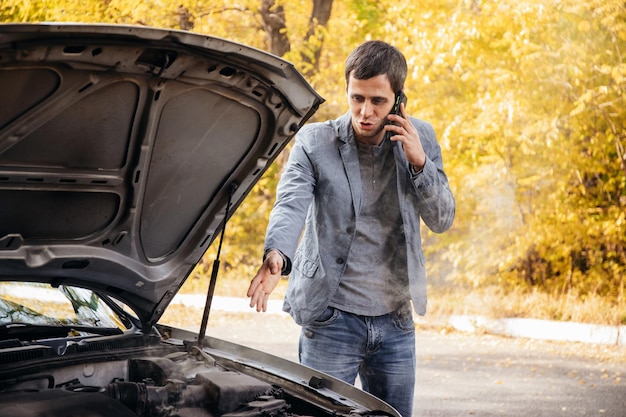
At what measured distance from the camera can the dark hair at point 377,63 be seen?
3.51 m

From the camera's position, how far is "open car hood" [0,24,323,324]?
2529mm

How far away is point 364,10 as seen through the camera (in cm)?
1343

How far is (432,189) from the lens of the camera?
11.7ft

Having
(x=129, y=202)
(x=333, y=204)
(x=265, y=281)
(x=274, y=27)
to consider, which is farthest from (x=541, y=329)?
(x=129, y=202)

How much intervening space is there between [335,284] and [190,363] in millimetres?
725

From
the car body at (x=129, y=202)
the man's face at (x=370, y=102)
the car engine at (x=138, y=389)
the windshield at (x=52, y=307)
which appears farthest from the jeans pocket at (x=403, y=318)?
the windshield at (x=52, y=307)

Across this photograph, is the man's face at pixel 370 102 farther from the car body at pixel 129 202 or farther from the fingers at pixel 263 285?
the fingers at pixel 263 285

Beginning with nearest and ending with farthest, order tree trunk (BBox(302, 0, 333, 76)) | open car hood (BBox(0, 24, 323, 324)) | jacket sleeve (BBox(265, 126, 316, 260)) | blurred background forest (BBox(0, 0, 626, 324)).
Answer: open car hood (BBox(0, 24, 323, 324)) < jacket sleeve (BBox(265, 126, 316, 260)) < blurred background forest (BBox(0, 0, 626, 324)) < tree trunk (BBox(302, 0, 333, 76))

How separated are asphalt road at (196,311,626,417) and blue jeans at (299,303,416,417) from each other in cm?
322

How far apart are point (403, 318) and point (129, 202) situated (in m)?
1.31

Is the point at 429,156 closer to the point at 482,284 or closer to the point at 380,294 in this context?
the point at 380,294

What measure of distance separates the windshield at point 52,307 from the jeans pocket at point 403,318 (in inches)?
46.6

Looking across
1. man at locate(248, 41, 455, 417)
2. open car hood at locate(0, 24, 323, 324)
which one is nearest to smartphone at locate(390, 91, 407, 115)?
man at locate(248, 41, 455, 417)

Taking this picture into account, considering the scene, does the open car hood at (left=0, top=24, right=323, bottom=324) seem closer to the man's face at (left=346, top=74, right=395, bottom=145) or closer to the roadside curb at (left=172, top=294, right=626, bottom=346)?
the man's face at (left=346, top=74, right=395, bottom=145)
